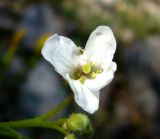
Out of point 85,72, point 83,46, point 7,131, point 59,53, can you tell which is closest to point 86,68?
point 85,72

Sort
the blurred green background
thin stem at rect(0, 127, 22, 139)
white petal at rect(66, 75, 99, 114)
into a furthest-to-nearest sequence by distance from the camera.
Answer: the blurred green background
thin stem at rect(0, 127, 22, 139)
white petal at rect(66, 75, 99, 114)

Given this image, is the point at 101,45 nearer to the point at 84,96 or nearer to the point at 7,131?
the point at 84,96

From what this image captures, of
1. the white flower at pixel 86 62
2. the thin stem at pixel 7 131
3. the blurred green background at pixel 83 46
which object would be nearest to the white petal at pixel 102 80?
the white flower at pixel 86 62

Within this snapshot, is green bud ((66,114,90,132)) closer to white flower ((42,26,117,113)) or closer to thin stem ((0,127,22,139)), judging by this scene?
white flower ((42,26,117,113))

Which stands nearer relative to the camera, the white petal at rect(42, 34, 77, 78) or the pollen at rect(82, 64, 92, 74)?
the white petal at rect(42, 34, 77, 78)

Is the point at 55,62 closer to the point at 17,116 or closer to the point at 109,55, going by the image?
the point at 109,55

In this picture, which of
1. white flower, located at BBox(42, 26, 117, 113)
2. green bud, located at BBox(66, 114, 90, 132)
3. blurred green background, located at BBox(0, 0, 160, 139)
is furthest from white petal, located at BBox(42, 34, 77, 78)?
blurred green background, located at BBox(0, 0, 160, 139)

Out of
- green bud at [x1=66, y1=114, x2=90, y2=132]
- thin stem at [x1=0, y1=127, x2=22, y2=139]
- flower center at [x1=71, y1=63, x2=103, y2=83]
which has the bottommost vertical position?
green bud at [x1=66, y1=114, x2=90, y2=132]
